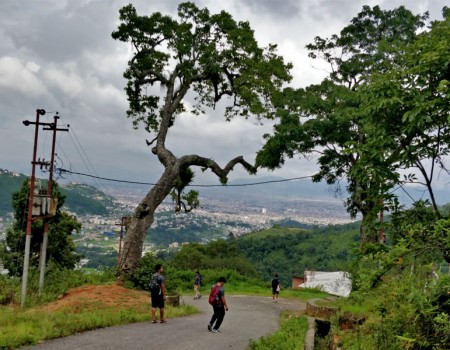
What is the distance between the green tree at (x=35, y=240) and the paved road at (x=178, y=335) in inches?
786

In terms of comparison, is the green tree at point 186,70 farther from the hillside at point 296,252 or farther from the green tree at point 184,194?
the hillside at point 296,252

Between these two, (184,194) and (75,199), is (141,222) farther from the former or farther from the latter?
(75,199)

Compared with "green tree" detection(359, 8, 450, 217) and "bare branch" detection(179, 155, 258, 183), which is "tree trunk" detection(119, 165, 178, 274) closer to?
"bare branch" detection(179, 155, 258, 183)

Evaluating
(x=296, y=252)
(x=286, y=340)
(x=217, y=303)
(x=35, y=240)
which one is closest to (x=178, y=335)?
(x=217, y=303)

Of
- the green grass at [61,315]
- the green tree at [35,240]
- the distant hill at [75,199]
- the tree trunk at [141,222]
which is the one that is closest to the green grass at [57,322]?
the green grass at [61,315]

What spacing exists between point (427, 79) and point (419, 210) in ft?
7.17

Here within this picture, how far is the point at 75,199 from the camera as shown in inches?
6378

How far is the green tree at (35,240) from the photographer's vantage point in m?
32.0

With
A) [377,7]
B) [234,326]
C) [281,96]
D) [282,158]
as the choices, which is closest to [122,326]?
[234,326]

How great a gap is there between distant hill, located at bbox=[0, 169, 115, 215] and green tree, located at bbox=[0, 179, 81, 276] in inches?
4494

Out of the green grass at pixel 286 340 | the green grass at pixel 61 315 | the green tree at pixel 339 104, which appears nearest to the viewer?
the green grass at pixel 61 315

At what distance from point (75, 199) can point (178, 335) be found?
15944 centimetres

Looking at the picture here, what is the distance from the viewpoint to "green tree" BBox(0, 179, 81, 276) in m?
32.0

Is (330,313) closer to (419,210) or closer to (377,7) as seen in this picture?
(419,210)
